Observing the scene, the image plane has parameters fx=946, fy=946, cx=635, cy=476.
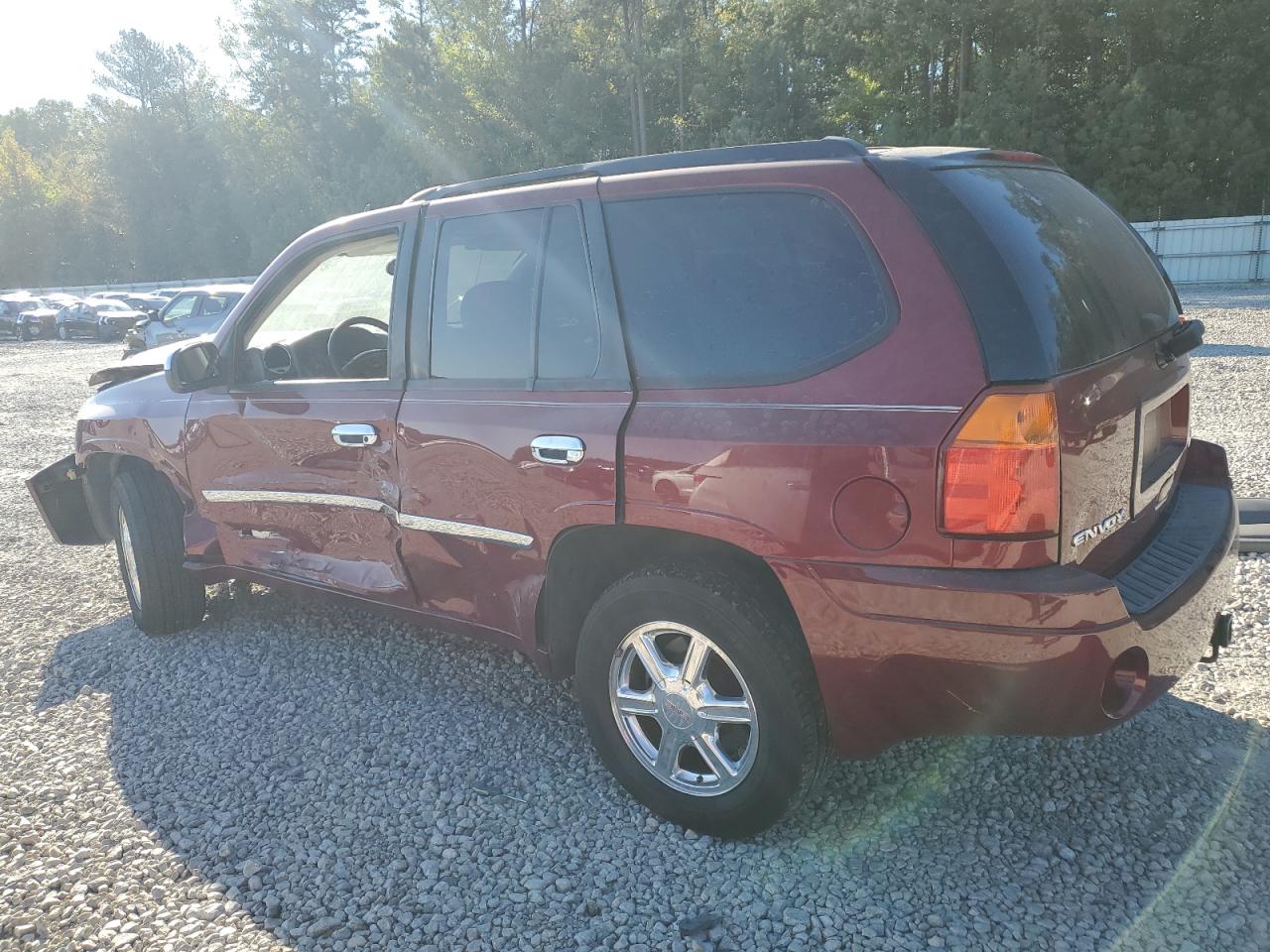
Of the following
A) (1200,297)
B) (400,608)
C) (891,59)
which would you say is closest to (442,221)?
(400,608)

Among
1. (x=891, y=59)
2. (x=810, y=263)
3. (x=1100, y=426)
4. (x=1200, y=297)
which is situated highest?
(x=891, y=59)

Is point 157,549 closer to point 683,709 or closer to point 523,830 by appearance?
point 523,830

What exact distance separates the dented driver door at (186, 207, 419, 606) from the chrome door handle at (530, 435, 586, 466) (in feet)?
2.44

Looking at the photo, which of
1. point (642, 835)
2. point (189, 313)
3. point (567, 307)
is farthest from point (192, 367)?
point (189, 313)

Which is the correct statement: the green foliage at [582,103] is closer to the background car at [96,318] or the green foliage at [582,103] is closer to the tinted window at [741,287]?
the background car at [96,318]

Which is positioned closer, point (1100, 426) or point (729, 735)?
point (1100, 426)

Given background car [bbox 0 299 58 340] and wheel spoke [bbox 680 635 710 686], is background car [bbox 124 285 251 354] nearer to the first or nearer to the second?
wheel spoke [bbox 680 635 710 686]

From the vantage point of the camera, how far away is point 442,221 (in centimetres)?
342

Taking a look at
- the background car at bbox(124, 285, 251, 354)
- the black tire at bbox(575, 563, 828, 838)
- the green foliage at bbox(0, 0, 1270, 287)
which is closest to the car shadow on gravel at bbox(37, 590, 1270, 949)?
the black tire at bbox(575, 563, 828, 838)

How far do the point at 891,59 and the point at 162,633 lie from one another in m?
36.0

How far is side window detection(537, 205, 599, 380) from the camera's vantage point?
2926mm

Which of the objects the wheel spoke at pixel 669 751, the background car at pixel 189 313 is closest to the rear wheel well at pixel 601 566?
the wheel spoke at pixel 669 751

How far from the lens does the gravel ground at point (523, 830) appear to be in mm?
2482

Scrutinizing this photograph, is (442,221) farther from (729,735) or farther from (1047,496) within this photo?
(1047,496)
